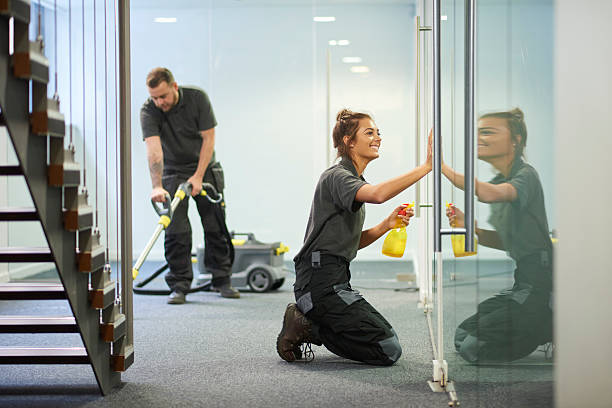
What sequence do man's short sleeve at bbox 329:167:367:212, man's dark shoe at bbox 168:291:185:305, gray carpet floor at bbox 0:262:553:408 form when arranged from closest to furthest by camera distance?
gray carpet floor at bbox 0:262:553:408, man's short sleeve at bbox 329:167:367:212, man's dark shoe at bbox 168:291:185:305

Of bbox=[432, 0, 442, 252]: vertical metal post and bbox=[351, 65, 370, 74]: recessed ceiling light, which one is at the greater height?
bbox=[351, 65, 370, 74]: recessed ceiling light

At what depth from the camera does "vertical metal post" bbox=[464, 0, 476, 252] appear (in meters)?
2.02

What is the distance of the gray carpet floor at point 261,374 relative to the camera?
1.93 meters

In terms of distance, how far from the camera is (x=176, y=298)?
4770mm

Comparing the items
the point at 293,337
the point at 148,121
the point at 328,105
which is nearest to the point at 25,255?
the point at 293,337

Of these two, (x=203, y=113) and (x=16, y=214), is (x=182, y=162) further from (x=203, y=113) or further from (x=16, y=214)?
(x=16, y=214)

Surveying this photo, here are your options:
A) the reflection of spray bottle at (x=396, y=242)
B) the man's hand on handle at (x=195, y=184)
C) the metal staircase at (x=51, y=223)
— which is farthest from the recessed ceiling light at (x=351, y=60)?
the metal staircase at (x=51, y=223)

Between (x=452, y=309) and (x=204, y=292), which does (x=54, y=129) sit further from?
(x=204, y=292)

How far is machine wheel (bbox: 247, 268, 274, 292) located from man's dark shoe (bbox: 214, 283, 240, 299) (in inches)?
8.0

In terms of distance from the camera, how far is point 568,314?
1.48 meters

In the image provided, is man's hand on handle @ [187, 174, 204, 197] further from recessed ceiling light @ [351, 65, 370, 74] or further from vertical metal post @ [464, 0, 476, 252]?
vertical metal post @ [464, 0, 476, 252]

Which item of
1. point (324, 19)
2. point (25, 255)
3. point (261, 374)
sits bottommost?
point (261, 374)

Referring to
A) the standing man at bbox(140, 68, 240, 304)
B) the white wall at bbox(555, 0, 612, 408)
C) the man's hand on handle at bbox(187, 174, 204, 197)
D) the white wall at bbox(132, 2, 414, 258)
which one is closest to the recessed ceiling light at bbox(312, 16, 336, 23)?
the white wall at bbox(132, 2, 414, 258)

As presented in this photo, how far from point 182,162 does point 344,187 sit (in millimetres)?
2244
